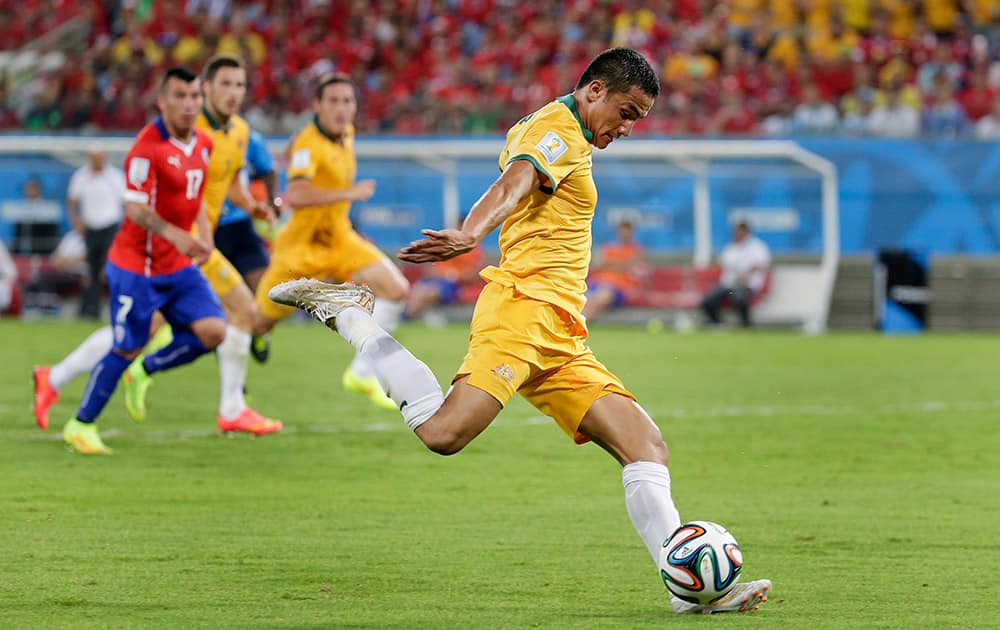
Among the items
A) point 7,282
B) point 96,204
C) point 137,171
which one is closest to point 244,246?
point 137,171

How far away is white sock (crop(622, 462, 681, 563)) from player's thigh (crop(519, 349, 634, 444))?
0.30m

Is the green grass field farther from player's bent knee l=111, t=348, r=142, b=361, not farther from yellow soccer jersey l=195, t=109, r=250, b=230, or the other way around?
yellow soccer jersey l=195, t=109, r=250, b=230

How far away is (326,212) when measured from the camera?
1300 centimetres

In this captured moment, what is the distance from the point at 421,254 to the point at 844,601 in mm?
2227

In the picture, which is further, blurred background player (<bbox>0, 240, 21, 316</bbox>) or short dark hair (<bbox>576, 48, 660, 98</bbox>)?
blurred background player (<bbox>0, 240, 21, 316</bbox>)

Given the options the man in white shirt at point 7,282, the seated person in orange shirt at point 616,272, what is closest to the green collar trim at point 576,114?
the seated person in orange shirt at point 616,272

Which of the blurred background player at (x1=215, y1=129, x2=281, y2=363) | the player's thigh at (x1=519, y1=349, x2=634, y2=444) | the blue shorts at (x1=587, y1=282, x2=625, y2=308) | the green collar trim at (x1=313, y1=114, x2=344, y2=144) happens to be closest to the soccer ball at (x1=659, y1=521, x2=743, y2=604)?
the player's thigh at (x1=519, y1=349, x2=634, y2=444)

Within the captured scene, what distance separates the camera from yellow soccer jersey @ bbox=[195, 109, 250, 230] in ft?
39.8

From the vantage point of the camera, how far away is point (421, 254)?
572 centimetres

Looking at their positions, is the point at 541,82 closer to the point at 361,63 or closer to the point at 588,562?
the point at 361,63

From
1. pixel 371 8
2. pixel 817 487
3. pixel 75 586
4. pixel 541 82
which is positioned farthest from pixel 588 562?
pixel 371 8

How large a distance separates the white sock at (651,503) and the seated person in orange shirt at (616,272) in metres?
18.4

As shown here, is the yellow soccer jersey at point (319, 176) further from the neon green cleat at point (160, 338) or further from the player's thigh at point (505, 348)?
the player's thigh at point (505, 348)

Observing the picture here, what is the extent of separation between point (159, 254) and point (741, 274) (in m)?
14.9
